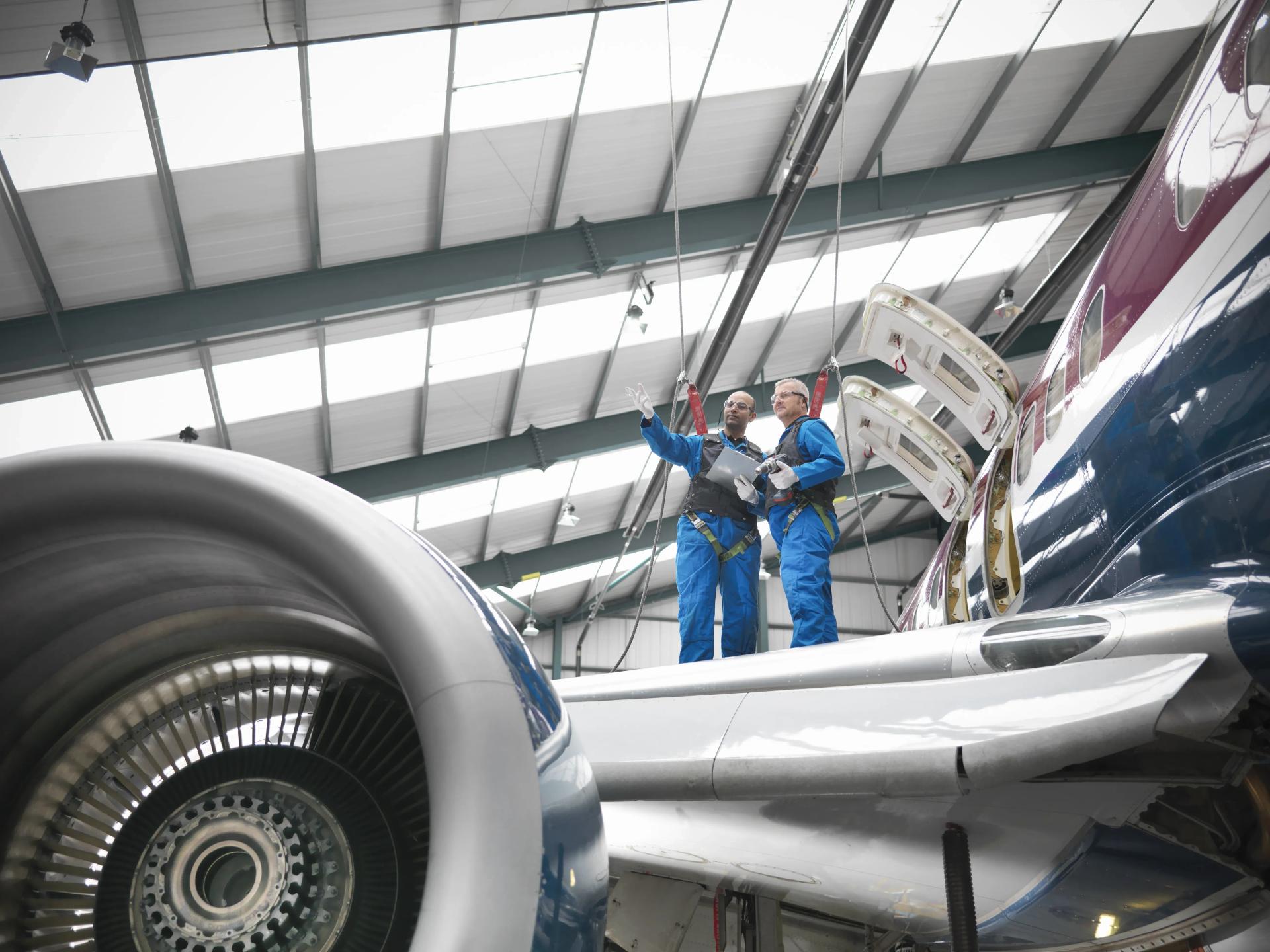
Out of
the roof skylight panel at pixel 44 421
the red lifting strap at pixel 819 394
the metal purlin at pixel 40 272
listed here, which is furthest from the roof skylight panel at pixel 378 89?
the red lifting strap at pixel 819 394

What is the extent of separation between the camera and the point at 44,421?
35.8 feet

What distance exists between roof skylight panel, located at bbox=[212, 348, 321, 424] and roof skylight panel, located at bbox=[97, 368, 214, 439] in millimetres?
236

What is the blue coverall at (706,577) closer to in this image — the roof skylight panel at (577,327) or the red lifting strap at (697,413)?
the red lifting strap at (697,413)

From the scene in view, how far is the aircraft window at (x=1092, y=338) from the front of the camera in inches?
141

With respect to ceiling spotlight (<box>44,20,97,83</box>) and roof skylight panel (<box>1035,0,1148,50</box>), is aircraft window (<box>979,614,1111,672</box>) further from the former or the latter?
roof skylight panel (<box>1035,0,1148,50</box>)

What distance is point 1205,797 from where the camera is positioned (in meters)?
2.43

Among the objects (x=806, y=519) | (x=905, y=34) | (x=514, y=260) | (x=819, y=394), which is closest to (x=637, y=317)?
(x=514, y=260)

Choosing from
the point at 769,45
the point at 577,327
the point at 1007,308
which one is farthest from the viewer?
the point at 1007,308

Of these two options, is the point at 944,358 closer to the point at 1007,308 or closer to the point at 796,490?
the point at 796,490

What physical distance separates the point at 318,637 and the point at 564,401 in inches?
525

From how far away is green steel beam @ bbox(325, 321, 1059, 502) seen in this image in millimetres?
14578

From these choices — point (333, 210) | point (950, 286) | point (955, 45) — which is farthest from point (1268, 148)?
point (950, 286)

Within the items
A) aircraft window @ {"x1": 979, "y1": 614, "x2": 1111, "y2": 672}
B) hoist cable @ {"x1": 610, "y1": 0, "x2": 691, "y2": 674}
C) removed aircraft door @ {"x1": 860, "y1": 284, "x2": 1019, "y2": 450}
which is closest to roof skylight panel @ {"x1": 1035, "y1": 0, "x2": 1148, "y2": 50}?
hoist cable @ {"x1": 610, "y1": 0, "x2": 691, "y2": 674}

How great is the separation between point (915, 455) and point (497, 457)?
8959 millimetres
